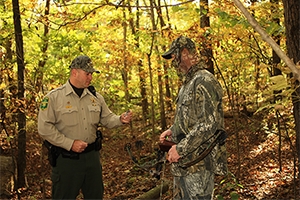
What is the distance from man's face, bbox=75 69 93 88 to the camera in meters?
4.20

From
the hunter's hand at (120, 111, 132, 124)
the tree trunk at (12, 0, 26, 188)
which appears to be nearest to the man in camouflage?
the hunter's hand at (120, 111, 132, 124)

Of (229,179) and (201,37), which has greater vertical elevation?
(201,37)

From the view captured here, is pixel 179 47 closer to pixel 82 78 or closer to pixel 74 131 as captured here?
pixel 82 78

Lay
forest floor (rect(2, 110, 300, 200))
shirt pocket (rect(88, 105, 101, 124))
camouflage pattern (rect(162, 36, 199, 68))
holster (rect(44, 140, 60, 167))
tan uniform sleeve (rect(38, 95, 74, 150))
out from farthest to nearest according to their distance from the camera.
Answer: forest floor (rect(2, 110, 300, 200)), shirt pocket (rect(88, 105, 101, 124)), holster (rect(44, 140, 60, 167)), tan uniform sleeve (rect(38, 95, 74, 150)), camouflage pattern (rect(162, 36, 199, 68))

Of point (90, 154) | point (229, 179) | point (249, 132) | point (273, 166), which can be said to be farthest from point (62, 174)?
point (249, 132)

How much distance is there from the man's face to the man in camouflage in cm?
140

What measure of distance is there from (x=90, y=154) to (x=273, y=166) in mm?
5466

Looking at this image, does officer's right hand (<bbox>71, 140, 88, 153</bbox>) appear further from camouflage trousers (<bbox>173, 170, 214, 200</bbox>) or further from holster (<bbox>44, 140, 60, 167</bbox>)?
camouflage trousers (<bbox>173, 170, 214, 200</bbox>)

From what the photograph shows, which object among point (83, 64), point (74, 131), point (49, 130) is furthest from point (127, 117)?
point (49, 130)

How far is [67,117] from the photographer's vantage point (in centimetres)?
417

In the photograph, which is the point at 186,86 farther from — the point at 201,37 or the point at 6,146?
the point at 6,146

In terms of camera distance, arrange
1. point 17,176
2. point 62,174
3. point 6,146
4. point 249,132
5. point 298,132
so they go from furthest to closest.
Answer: point 249,132 < point 6,146 < point 17,176 < point 62,174 < point 298,132

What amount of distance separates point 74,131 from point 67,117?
193 millimetres

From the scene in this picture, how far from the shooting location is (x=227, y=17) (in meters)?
4.44
